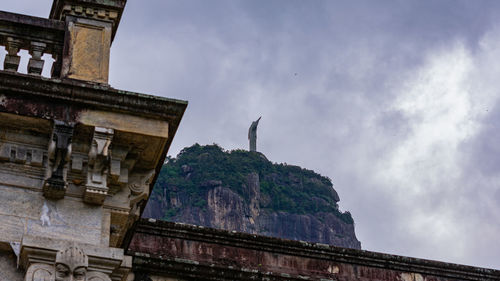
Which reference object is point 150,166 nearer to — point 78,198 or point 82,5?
point 78,198

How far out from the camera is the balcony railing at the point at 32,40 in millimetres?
9297

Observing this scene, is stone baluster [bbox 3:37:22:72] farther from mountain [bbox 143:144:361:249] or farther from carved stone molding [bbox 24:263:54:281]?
mountain [bbox 143:144:361:249]

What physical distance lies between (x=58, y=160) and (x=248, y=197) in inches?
5152

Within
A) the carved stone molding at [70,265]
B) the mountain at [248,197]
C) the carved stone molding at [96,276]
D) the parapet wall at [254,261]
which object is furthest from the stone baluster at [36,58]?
the mountain at [248,197]

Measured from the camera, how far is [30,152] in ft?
28.0

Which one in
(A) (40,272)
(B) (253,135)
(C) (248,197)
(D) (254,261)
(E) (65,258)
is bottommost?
(A) (40,272)

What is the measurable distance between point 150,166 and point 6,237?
71.3 inches

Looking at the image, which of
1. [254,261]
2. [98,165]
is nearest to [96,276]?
[98,165]

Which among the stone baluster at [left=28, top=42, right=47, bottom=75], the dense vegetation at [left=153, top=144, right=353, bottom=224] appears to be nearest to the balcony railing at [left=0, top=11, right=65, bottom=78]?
the stone baluster at [left=28, top=42, right=47, bottom=75]

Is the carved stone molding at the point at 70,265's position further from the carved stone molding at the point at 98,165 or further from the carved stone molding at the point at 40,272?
the carved stone molding at the point at 98,165

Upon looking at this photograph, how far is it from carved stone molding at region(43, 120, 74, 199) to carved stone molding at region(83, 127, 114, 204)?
23cm

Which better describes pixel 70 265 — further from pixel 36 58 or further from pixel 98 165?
pixel 36 58

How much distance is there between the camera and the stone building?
26.3 feet

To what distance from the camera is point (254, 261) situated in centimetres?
1333
